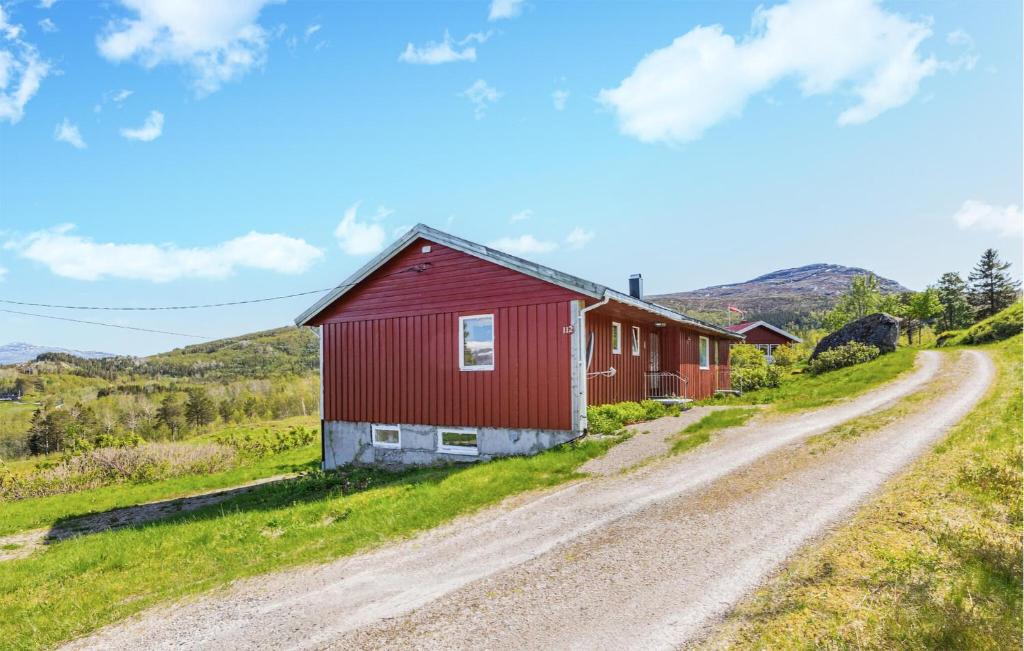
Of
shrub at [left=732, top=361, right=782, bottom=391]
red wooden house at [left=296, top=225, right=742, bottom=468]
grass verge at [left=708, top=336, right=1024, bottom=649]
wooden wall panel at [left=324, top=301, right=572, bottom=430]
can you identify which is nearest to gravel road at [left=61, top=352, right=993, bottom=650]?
grass verge at [left=708, top=336, right=1024, bottom=649]

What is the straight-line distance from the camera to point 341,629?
4902mm

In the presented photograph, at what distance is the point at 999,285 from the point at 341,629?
70819 mm

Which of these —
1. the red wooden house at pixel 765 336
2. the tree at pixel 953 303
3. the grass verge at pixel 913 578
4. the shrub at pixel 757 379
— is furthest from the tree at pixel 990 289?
the grass verge at pixel 913 578

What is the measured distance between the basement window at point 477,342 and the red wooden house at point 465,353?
0.10ft

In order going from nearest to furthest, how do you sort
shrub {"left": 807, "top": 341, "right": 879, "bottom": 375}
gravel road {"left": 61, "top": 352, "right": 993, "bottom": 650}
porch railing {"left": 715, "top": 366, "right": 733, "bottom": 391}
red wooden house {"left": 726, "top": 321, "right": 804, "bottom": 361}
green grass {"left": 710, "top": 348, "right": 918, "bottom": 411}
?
gravel road {"left": 61, "top": 352, "right": 993, "bottom": 650}, green grass {"left": 710, "top": 348, "right": 918, "bottom": 411}, porch railing {"left": 715, "top": 366, "right": 733, "bottom": 391}, shrub {"left": 807, "top": 341, "right": 879, "bottom": 375}, red wooden house {"left": 726, "top": 321, "right": 804, "bottom": 361}

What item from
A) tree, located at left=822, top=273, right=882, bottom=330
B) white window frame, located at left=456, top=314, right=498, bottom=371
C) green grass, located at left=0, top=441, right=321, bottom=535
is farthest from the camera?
tree, located at left=822, top=273, right=882, bottom=330

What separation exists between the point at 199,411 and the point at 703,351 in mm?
39408

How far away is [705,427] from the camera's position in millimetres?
12297

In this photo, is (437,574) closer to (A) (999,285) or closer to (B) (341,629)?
(B) (341,629)

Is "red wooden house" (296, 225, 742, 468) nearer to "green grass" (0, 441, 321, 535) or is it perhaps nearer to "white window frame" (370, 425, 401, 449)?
"white window frame" (370, 425, 401, 449)

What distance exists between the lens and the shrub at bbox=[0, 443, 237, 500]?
719 inches

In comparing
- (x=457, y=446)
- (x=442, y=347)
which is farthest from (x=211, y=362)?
(x=457, y=446)

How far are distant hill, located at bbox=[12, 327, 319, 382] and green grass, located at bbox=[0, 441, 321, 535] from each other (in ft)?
146

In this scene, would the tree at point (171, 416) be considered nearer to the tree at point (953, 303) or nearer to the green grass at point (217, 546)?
the green grass at point (217, 546)
